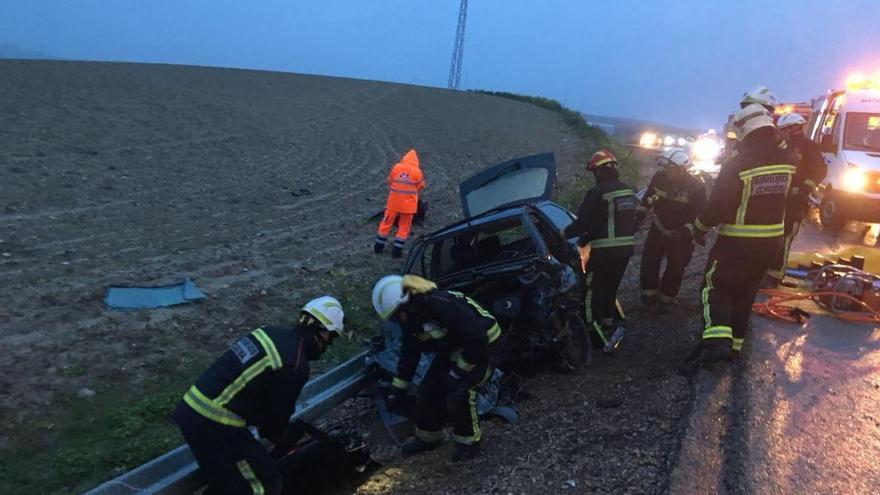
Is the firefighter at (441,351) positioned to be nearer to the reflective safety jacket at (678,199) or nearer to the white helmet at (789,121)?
the reflective safety jacket at (678,199)

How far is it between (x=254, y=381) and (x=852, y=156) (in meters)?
11.2

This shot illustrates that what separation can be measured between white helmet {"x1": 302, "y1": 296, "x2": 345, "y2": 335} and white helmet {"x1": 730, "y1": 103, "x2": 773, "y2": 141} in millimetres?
3442

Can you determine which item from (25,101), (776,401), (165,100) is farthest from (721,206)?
(165,100)

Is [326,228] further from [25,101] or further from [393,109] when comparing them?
[393,109]

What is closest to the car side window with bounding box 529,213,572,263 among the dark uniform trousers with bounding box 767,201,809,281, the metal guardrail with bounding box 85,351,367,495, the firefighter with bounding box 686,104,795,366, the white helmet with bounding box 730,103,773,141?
the firefighter with bounding box 686,104,795,366

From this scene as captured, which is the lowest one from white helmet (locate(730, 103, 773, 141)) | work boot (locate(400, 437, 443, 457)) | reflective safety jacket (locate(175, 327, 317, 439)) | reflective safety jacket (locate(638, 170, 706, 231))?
work boot (locate(400, 437, 443, 457))

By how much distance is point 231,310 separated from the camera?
711 centimetres

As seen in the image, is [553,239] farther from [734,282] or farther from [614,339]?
[734,282]

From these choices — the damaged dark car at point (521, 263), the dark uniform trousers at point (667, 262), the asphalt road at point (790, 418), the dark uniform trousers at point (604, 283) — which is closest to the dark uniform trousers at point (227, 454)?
the damaged dark car at point (521, 263)

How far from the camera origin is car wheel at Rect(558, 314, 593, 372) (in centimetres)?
→ 517

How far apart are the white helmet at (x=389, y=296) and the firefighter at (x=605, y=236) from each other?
2003 millimetres

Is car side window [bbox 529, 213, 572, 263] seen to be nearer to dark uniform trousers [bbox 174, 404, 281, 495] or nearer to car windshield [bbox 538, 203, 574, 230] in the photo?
car windshield [bbox 538, 203, 574, 230]

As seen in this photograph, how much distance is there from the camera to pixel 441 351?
170 inches

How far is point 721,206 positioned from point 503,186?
2.12m
